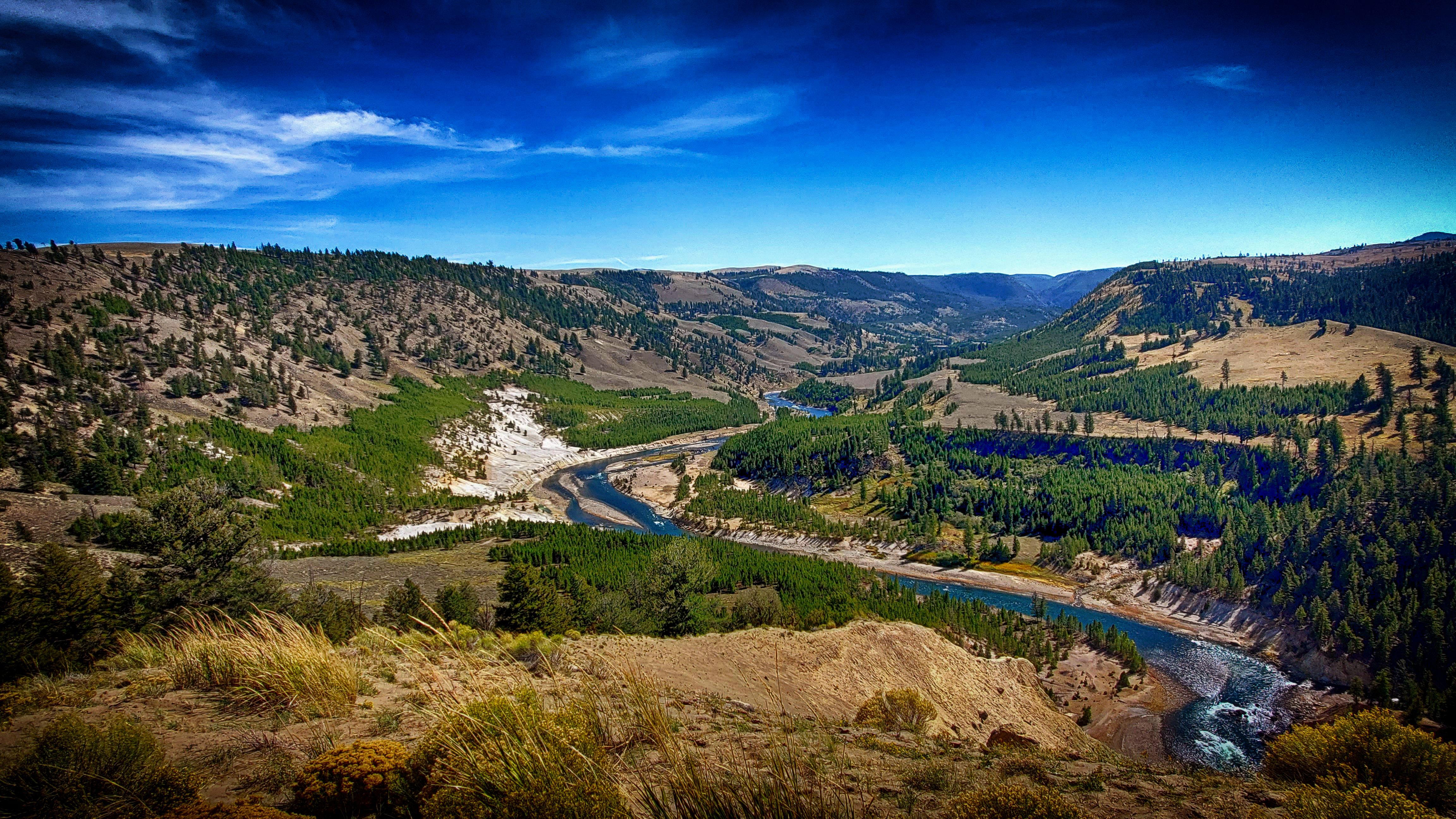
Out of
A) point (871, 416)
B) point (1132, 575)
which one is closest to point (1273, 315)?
point (871, 416)

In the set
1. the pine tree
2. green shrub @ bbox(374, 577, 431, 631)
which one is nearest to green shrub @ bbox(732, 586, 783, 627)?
the pine tree

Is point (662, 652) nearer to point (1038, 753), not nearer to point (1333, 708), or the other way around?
point (1038, 753)

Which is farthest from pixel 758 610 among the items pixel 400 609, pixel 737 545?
pixel 737 545

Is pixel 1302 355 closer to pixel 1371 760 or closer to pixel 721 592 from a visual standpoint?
pixel 721 592

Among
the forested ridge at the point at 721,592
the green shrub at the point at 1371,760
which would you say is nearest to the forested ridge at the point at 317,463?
the forested ridge at the point at 721,592

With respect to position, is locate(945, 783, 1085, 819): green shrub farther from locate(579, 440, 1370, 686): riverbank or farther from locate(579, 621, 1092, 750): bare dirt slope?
locate(579, 440, 1370, 686): riverbank
